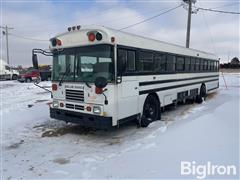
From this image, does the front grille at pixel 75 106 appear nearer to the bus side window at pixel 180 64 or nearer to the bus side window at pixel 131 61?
the bus side window at pixel 131 61

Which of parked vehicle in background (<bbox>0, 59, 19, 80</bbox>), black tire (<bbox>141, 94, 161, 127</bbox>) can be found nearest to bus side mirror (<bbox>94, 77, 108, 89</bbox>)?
black tire (<bbox>141, 94, 161, 127</bbox>)

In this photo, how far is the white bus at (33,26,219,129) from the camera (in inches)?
210

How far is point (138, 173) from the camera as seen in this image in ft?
12.9

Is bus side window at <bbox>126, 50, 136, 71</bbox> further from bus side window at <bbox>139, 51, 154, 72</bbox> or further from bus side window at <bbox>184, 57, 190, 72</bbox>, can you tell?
bus side window at <bbox>184, 57, 190, 72</bbox>

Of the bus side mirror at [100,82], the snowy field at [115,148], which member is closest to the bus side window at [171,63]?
the snowy field at [115,148]

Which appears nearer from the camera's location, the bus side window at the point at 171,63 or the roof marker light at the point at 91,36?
the roof marker light at the point at 91,36

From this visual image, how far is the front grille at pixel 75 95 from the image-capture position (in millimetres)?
5754

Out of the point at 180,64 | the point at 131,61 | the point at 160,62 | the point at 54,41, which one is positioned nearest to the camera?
the point at 131,61

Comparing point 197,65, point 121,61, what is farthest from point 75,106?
point 197,65

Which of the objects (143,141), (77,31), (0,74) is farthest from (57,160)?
(0,74)

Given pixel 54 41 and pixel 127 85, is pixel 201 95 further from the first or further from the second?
pixel 54 41

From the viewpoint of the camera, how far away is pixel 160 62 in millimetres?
7602

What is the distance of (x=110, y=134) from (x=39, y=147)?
188 cm

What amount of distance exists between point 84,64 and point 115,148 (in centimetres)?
216
